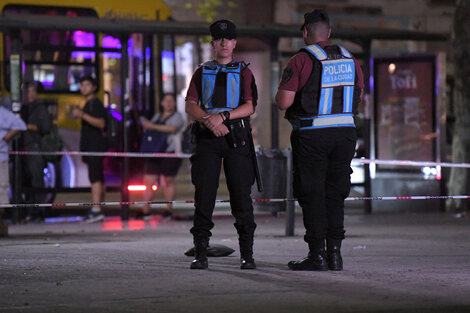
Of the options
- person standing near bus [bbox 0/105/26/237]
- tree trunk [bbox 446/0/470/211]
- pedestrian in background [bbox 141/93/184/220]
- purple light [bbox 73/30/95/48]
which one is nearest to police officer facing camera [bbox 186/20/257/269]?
person standing near bus [bbox 0/105/26/237]

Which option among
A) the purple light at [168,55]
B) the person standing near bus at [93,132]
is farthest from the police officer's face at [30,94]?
the purple light at [168,55]

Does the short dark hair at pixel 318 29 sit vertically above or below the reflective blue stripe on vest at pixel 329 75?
above

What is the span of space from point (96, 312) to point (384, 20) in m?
27.8

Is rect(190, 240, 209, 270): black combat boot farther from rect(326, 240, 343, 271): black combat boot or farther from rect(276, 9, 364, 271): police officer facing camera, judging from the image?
rect(326, 240, 343, 271): black combat boot

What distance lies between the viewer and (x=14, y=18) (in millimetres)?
15273

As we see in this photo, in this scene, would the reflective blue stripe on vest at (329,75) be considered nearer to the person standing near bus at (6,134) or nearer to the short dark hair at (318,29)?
the short dark hair at (318,29)

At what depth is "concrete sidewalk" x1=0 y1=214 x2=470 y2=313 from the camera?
22.7 ft

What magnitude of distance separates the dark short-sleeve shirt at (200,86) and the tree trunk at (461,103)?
31.6ft

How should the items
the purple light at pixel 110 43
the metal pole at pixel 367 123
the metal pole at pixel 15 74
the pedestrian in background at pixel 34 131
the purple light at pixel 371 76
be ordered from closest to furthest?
the metal pole at pixel 15 74 < the pedestrian in background at pixel 34 131 < the purple light at pixel 110 43 < the metal pole at pixel 367 123 < the purple light at pixel 371 76

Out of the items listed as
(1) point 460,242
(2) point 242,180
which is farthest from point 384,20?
(2) point 242,180

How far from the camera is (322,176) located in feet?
28.7

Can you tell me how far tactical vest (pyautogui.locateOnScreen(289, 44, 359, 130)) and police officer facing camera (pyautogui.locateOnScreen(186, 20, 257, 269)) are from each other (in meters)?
0.47

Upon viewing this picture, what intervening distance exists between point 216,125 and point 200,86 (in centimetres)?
44

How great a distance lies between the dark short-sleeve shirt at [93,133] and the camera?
53.3 ft
